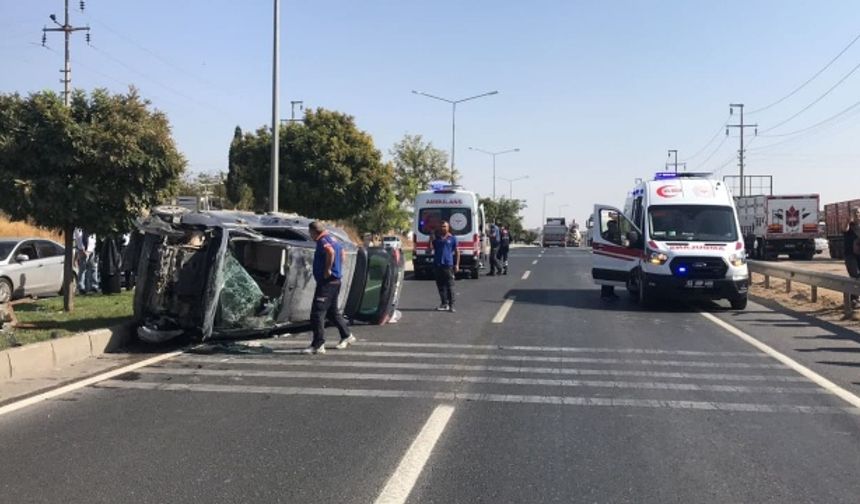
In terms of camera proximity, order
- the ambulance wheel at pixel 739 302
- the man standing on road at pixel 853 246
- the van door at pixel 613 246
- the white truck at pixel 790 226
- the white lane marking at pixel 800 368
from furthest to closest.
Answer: the white truck at pixel 790 226
the van door at pixel 613 246
the ambulance wheel at pixel 739 302
the man standing on road at pixel 853 246
the white lane marking at pixel 800 368

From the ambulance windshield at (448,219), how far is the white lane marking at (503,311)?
6.10 metres

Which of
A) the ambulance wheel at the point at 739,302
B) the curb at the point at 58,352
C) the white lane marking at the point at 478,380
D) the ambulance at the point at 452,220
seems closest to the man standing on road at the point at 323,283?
the white lane marking at the point at 478,380

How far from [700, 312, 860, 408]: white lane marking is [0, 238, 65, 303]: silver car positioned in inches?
519

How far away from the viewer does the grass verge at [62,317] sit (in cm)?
943

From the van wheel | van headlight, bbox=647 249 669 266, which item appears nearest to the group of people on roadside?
the van wheel

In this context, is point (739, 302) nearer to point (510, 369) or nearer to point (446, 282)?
point (446, 282)

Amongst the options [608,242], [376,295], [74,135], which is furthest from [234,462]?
[608,242]

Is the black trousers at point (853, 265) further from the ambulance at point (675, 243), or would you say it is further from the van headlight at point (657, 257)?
the van headlight at point (657, 257)

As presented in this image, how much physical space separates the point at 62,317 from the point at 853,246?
13991 mm

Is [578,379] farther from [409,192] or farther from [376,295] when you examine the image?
[409,192]

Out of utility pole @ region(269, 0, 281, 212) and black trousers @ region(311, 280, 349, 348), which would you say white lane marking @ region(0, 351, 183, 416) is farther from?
utility pole @ region(269, 0, 281, 212)

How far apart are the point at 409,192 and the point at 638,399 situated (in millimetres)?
53191

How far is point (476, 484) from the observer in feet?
15.7

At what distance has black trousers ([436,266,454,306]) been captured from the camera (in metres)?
14.4
